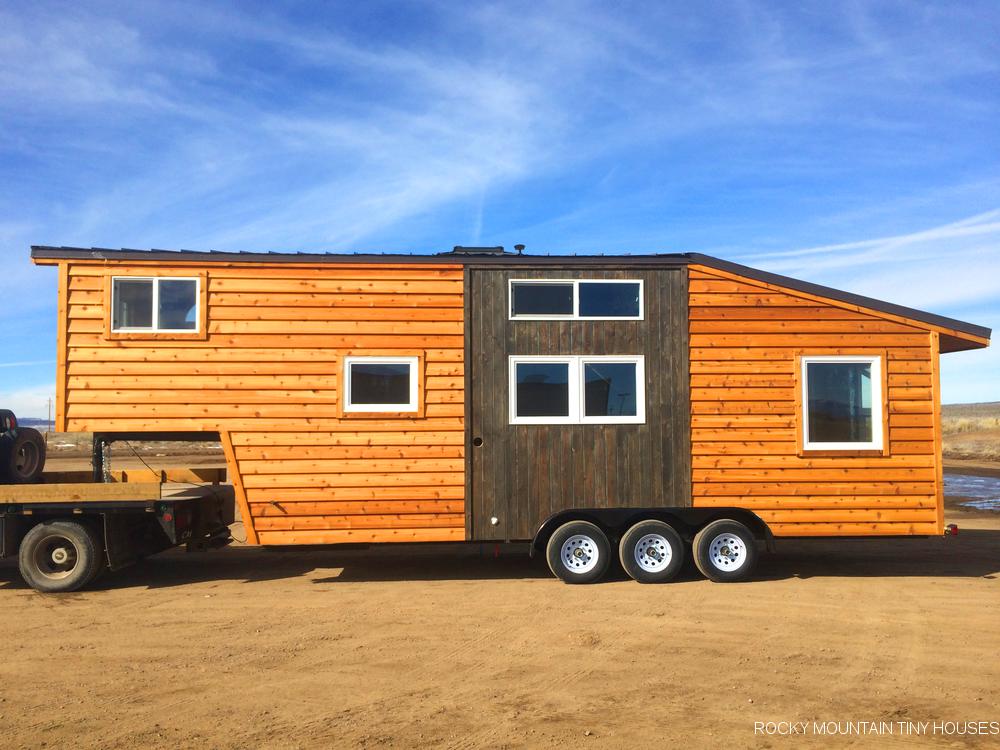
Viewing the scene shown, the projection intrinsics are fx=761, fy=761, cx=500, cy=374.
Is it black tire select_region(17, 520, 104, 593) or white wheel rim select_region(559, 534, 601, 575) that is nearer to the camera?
black tire select_region(17, 520, 104, 593)

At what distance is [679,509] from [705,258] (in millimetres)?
3373

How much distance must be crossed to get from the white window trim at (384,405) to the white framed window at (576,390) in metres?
1.28

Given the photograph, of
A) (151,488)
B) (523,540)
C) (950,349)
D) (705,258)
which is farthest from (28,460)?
(950,349)

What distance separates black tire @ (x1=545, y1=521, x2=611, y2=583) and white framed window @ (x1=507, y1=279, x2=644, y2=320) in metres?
2.80

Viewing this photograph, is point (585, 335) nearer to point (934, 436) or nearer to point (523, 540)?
point (523, 540)

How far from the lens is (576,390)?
10094 millimetres

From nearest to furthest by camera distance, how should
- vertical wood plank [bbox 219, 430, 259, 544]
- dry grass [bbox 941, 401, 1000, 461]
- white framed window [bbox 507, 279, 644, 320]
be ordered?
1. vertical wood plank [bbox 219, 430, 259, 544]
2. white framed window [bbox 507, 279, 644, 320]
3. dry grass [bbox 941, 401, 1000, 461]

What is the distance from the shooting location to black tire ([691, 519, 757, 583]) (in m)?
9.89

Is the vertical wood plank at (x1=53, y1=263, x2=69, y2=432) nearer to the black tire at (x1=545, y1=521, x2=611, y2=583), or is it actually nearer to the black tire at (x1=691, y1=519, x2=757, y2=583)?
the black tire at (x1=545, y1=521, x2=611, y2=583)

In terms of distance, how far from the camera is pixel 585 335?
1021 cm

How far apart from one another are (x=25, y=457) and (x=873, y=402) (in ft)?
38.4

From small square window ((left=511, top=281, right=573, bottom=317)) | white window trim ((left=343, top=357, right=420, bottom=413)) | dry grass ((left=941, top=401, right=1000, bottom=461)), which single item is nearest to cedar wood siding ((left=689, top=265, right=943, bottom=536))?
small square window ((left=511, top=281, right=573, bottom=317))

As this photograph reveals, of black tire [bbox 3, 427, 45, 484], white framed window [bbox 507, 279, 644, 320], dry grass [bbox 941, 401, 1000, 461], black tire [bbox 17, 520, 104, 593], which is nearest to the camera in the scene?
black tire [bbox 17, 520, 104, 593]

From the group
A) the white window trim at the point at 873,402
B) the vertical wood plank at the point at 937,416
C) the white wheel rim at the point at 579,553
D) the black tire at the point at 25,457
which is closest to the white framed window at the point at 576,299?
the white window trim at the point at 873,402
